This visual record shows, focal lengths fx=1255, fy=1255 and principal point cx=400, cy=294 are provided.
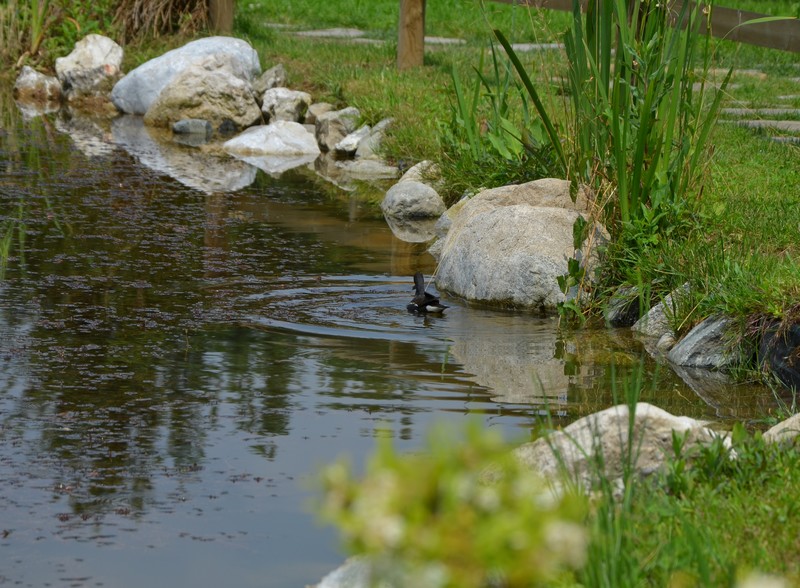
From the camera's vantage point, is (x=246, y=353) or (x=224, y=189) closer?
(x=246, y=353)

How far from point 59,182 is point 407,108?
3.58 meters

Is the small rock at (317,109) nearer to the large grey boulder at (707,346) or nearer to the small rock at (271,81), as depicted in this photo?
the small rock at (271,81)

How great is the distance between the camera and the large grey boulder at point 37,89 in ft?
54.9

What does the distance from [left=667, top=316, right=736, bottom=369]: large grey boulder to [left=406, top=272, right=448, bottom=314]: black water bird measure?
4.56 feet

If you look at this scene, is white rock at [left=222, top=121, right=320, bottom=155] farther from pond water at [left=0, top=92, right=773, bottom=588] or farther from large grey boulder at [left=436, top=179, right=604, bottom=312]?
large grey boulder at [left=436, top=179, right=604, bottom=312]

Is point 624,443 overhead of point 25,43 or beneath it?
beneath

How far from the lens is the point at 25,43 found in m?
17.4

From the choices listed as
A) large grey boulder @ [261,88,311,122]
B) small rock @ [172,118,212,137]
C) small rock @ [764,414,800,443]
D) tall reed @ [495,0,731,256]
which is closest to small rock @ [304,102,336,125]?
large grey boulder @ [261,88,311,122]

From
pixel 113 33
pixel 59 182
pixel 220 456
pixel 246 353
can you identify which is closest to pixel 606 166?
pixel 246 353

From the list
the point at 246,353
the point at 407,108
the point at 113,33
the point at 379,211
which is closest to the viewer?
the point at 246,353

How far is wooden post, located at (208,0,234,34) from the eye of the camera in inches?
675

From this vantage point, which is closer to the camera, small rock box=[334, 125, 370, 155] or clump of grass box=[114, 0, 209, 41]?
small rock box=[334, 125, 370, 155]

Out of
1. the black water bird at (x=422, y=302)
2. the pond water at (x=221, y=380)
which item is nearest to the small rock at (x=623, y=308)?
the pond water at (x=221, y=380)

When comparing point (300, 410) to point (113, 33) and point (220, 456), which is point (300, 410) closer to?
point (220, 456)
